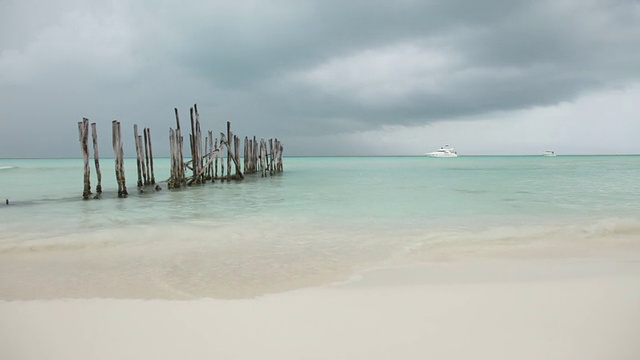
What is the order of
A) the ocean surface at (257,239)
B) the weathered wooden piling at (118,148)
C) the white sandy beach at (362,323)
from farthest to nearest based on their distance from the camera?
the weathered wooden piling at (118,148)
the ocean surface at (257,239)
the white sandy beach at (362,323)

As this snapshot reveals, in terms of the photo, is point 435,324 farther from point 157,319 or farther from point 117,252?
point 117,252

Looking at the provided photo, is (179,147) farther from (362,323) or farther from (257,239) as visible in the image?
(362,323)

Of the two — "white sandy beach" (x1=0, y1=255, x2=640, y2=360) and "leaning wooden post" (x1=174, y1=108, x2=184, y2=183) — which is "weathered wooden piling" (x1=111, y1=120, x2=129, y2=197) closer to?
"leaning wooden post" (x1=174, y1=108, x2=184, y2=183)

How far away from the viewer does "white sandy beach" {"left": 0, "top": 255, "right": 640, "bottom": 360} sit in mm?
2945

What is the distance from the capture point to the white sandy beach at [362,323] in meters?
2.95

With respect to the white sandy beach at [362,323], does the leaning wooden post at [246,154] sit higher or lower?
higher

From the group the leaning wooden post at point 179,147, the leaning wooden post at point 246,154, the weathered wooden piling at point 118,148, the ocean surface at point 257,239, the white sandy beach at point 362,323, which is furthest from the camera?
the leaning wooden post at point 246,154

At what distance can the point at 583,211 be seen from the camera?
35.4ft

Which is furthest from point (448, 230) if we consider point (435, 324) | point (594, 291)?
point (435, 324)

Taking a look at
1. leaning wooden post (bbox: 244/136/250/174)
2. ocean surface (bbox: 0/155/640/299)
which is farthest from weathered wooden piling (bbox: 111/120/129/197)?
leaning wooden post (bbox: 244/136/250/174)

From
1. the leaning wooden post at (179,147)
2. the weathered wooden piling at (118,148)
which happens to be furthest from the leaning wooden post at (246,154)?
the weathered wooden piling at (118,148)

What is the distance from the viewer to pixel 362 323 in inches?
134

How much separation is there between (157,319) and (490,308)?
2973mm

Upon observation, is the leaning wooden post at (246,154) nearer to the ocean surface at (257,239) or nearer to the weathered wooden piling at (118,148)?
the weathered wooden piling at (118,148)
